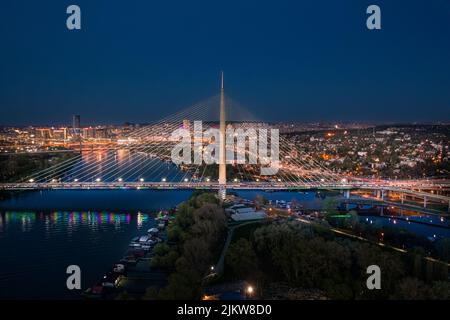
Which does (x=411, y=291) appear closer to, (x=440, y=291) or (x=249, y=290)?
(x=440, y=291)

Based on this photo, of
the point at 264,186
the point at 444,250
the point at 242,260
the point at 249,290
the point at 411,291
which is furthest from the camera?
the point at 264,186

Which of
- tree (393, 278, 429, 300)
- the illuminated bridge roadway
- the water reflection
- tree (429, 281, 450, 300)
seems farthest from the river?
tree (429, 281, 450, 300)

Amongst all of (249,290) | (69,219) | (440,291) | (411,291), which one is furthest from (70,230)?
(440,291)

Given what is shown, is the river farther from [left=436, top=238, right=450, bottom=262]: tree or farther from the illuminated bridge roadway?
[left=436, top=238, right=450, bottom=262]: tree

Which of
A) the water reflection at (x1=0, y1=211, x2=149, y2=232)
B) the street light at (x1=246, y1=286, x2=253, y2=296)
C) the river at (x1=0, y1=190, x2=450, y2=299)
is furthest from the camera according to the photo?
the water reflection at (x1=0, y1=211, x2=149, y2=232)

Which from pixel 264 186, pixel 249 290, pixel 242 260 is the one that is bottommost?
pixel 249 290

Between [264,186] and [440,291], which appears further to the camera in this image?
[264,186]

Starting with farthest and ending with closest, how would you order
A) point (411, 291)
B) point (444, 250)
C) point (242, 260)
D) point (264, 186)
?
point (264, 186)
point (444, 250)
point (242, 260)
point (411, 291)

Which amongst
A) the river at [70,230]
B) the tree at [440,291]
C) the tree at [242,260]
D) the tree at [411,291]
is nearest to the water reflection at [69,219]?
the river at [70,230]
